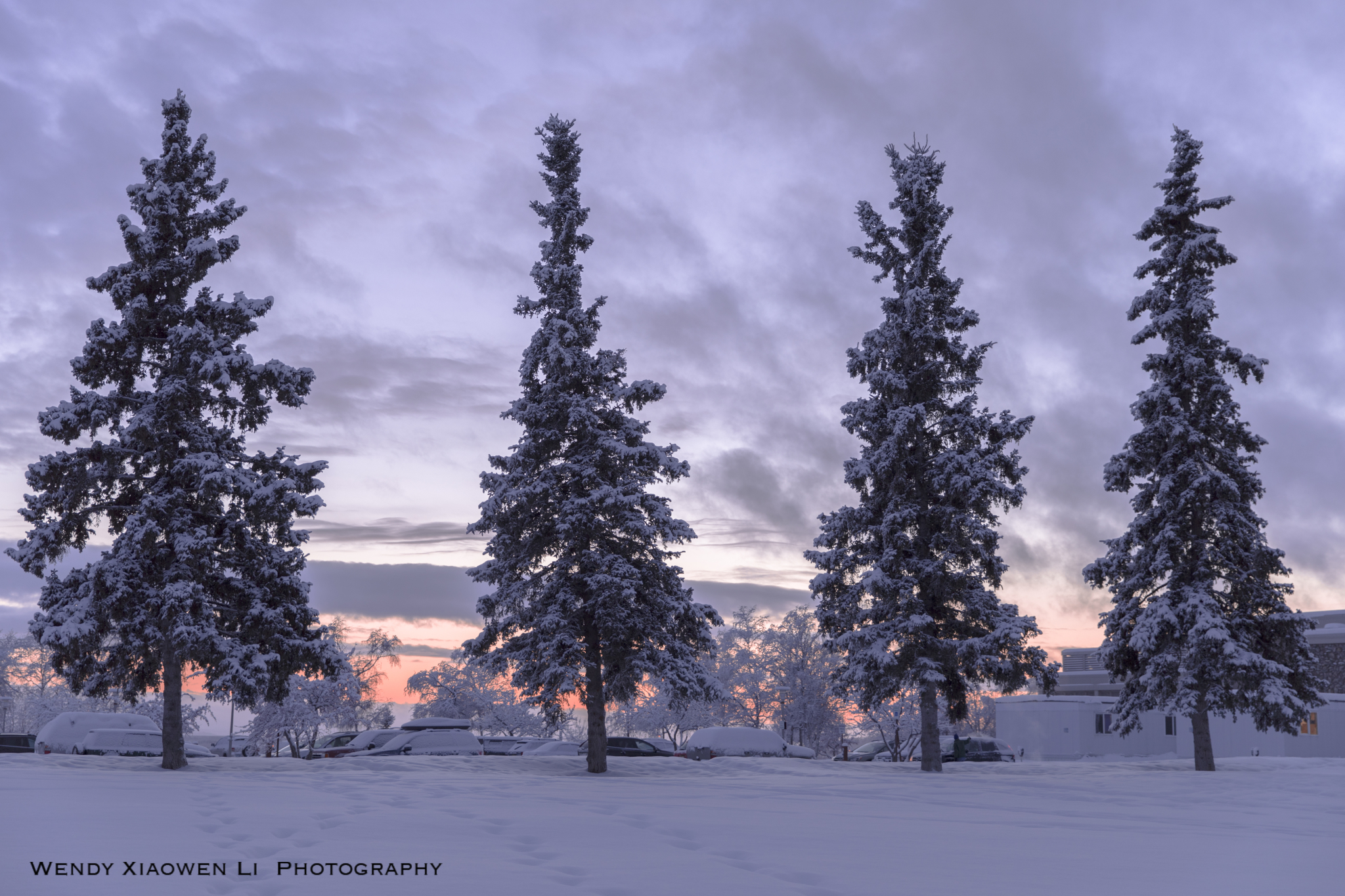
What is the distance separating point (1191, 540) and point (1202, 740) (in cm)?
539

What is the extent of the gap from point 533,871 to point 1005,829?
6223mm

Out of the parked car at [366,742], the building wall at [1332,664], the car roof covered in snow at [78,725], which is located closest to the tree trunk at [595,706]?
the parked car at [366,742]

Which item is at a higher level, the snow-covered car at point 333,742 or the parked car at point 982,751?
the snow-covered car at point 333,742

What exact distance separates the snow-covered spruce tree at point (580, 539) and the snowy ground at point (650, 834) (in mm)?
4324

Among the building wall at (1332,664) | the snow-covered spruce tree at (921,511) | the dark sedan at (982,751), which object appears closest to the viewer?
the snow-covered spruce tree at (921,511)

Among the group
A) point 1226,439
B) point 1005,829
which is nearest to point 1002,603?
point 1226,439

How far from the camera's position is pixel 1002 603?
28.3 meters

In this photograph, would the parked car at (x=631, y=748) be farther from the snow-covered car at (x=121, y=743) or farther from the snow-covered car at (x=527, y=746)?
the snow-covered car at (x=121, y=743)

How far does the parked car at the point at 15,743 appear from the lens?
35250mm

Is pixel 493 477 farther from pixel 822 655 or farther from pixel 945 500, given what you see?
pixel 822 655

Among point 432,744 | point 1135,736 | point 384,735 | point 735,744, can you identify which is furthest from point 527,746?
point 1135,736

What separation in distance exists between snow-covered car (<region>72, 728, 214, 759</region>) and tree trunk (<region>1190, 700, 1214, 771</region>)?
2696cm

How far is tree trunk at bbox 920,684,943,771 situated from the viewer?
27.8m

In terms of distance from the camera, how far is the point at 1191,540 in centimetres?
2934
